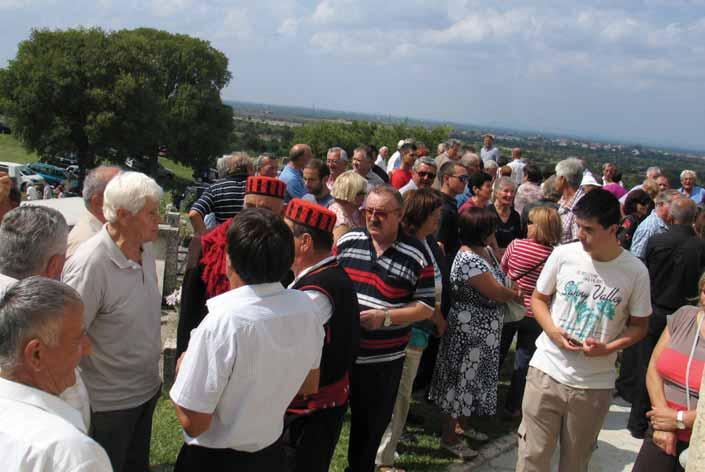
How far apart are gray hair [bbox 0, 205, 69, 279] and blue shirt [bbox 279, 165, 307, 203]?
158 inches

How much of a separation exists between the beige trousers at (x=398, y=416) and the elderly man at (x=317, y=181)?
236cm

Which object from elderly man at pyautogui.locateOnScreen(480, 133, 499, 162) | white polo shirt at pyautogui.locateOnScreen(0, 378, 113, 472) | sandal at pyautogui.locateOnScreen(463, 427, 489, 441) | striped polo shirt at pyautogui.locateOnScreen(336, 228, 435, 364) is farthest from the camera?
elderly man at pyautogui.locateOnScreen(480, 133, 499, 162)

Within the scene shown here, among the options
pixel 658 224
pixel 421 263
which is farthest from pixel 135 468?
pixel 658 224

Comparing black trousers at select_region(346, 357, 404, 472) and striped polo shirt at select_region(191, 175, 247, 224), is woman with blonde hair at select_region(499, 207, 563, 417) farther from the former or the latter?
striped polo shirt at select_region(191, 175, 247, 224)

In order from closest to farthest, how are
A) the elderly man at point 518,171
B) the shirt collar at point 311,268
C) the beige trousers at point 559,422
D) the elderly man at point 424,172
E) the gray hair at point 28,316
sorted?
the gray hair at point 28,316, the shirt collar at point 311,268, the beige trousers at point 559,422, the elderly man at point 424,172, the elderly man at point 518,171

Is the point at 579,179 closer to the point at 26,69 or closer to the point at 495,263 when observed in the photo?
the point at 495,263

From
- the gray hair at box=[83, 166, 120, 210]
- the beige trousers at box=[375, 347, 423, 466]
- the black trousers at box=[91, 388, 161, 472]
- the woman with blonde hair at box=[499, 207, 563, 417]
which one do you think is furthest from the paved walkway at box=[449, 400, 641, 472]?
A: the gray hair at box=[83, 166, 120, 210]

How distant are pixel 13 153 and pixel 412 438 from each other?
164ft

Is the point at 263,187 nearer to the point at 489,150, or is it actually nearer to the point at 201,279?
the point at 201,279

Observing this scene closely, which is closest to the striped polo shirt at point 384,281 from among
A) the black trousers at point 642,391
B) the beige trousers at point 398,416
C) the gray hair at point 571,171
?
the beige trousers at point 398,416

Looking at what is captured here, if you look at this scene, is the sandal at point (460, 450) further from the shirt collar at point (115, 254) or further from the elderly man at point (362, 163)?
the elderly man at point (362, 163)

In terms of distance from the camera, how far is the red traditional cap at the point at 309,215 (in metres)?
3.01

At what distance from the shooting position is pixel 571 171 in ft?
22.1

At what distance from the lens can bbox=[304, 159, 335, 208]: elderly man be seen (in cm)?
625
